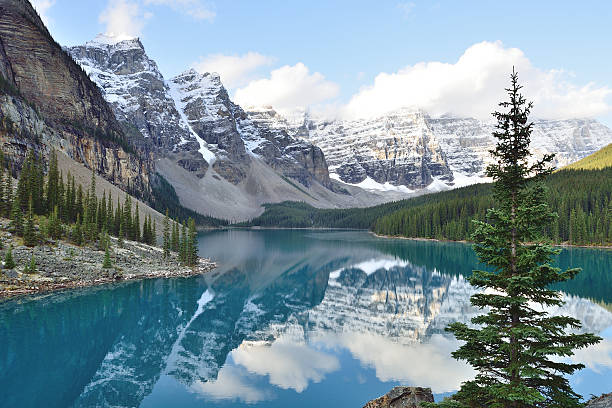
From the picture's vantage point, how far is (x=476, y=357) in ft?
34.3

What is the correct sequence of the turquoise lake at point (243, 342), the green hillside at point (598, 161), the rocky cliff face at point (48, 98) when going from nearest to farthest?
the turquoise lake at point (243, 342) → the rocky cliff face at point (48, 98) → the green hillside at point (598, 161)

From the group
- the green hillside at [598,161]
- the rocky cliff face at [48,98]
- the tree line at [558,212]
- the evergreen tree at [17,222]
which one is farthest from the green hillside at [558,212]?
the rocky cliff face at [48,98]

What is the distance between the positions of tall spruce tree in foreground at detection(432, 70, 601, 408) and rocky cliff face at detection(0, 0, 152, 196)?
9679 centimetres

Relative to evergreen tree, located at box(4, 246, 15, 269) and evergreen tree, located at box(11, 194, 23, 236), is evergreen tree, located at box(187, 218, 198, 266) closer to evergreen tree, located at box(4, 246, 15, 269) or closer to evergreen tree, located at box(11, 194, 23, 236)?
evergreen tree, located at box(11, 194, 23, 236)

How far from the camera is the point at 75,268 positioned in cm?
4341

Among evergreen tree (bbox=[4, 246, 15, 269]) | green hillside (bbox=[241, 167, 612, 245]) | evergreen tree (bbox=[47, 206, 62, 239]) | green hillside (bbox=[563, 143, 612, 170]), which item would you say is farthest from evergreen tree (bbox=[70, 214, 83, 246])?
green hillside (bbox=[563, 143, 612, 170])

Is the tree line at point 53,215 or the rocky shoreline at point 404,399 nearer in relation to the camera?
the rocky shoreline at point 404,399

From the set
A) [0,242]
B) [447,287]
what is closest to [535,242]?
[447,287]

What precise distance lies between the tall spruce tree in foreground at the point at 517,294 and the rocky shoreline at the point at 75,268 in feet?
134

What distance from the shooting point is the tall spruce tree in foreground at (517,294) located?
9.39 metres

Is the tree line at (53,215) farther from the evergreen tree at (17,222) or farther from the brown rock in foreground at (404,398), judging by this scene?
the brown rock in foreground at (404,398)

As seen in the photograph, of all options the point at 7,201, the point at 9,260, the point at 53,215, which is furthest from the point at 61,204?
the point at 9,260

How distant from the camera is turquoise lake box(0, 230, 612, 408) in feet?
59.1

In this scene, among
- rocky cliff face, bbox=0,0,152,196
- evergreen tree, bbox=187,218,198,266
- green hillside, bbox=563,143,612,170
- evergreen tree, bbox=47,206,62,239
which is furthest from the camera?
green hillside, bbox=563,143,612,170
